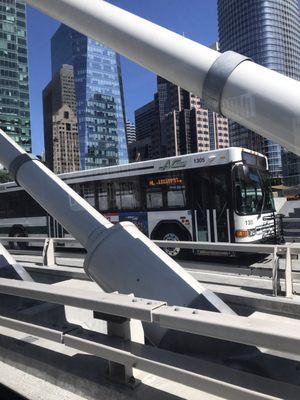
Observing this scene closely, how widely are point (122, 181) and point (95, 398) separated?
1164cm

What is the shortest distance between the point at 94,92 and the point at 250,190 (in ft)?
26.7

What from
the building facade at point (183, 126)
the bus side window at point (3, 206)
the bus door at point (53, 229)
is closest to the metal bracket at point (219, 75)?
the building facade at point (183, 126)

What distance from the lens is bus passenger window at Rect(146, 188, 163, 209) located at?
1394cm

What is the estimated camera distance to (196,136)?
4855mm

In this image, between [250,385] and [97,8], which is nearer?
[250,385]

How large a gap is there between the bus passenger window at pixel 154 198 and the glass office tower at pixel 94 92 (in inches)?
292

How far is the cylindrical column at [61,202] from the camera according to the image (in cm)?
380

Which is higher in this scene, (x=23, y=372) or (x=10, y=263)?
(x=10, y=263)

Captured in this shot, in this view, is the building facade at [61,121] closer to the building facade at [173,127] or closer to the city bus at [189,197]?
the building facade at [173,127]

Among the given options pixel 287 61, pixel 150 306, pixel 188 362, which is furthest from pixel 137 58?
pixel 188 362

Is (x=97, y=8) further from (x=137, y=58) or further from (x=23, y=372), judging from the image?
(x=23, y=372)

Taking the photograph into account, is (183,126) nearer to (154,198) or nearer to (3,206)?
(154,198)

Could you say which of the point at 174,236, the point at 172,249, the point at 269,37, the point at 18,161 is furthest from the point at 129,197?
the point at 269,37

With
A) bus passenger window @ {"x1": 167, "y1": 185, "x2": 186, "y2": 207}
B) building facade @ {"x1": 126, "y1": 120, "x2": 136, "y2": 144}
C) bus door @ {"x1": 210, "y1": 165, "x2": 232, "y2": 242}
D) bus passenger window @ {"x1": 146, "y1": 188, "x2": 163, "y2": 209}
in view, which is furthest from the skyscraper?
bus passenger window @ {"x1": 146, "y1": 188, "x2": 163, "y2": 209}
